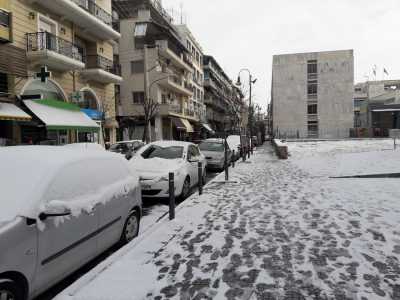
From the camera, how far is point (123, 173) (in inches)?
199

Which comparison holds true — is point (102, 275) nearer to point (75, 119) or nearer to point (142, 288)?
point (142, 288)

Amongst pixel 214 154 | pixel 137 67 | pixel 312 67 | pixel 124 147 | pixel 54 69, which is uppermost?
pixel 312 67

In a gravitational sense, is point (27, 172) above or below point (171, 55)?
below

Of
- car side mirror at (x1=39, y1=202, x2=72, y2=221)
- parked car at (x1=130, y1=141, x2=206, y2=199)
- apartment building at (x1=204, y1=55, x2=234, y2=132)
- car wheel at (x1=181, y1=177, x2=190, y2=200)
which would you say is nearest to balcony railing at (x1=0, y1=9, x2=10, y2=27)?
parked car at (x1=130, y1=141, x2=206, y2=199)

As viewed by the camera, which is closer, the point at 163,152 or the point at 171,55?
the point at 163,152

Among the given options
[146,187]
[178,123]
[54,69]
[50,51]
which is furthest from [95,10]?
[178,123]

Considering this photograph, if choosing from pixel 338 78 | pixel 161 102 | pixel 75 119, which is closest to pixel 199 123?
pixel 161 102

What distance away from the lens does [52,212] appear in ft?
10.4

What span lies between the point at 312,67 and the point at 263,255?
198 feet

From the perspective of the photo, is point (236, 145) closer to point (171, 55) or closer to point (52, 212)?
point (171, 55)

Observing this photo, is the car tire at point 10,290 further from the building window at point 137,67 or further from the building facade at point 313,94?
the building facade at point 313,94

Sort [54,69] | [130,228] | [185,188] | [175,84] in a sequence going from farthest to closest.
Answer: [175,84] → [54,69] → [185,188] → [130,228]

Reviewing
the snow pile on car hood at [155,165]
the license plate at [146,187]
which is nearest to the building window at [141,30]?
the snow pile on car hood at [155,165]

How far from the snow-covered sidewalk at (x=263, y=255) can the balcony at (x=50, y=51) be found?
1212cm
